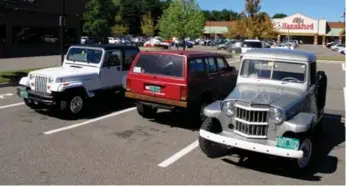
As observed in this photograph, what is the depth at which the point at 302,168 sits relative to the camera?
20.6ft

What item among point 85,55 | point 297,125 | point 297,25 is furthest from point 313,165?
point 297,25

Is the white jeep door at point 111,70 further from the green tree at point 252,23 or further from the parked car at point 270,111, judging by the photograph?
the green tree at point 252,23

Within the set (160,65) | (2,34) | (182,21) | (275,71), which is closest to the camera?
(275,71)

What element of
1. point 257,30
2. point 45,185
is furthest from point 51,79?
point 257,30

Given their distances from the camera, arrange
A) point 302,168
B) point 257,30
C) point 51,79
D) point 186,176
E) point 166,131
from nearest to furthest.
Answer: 1. point 186,176
2. point 302,168
3. point 166,131
4. point 51,79
5. point 257,30

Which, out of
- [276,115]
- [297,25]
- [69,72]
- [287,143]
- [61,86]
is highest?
[297,25]

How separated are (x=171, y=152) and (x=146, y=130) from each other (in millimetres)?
1671

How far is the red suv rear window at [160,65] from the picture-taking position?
8750 mm

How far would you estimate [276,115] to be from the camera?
6.07 m

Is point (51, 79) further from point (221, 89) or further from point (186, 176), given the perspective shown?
point (186, 176)

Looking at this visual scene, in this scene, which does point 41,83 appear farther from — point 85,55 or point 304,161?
Answer: point 304,161

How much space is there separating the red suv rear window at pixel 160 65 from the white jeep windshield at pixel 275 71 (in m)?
1.57

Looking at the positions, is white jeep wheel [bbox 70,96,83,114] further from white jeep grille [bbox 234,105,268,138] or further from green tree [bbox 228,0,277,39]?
green tree [bbox 228,0,277,39]

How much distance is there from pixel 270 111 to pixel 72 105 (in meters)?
5.18
